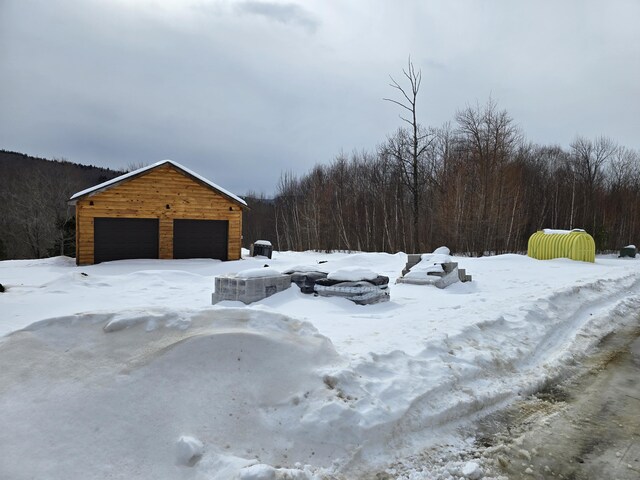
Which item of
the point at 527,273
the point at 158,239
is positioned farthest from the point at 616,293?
the point at 158,239

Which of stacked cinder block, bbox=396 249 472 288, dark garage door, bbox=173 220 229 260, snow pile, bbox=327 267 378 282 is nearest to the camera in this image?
snow pile, bbox=327 267 378 282

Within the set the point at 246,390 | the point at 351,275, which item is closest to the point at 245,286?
the point at 351,275

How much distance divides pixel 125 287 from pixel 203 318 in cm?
845

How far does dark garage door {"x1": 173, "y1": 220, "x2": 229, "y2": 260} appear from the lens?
21516 mm

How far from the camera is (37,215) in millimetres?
43312

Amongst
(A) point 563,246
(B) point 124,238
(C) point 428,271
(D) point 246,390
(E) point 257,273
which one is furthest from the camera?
(A) point 563,246

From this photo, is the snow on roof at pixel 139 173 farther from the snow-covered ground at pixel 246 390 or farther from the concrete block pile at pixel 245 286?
the snow-covered ground at pixel 246 390

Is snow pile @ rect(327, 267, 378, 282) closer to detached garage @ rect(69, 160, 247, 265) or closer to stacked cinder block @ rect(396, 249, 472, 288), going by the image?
stacked cinder block @ rect(396, 249, 472, 288)

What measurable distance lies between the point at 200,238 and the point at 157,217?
2371 mm

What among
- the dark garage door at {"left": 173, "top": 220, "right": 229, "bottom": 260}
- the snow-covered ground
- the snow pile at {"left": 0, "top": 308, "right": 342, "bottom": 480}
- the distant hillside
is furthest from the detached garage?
the distant hillside

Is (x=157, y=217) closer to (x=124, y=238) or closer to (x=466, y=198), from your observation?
(x=124, y=238)

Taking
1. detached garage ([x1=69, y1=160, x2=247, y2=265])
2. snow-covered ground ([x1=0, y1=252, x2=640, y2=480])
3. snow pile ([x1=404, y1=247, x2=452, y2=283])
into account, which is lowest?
snow-covered ground ([x1=0, y1=252, x2=640, y2=480])

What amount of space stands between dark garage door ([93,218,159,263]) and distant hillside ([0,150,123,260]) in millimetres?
19679

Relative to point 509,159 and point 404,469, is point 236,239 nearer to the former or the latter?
point 404,469
